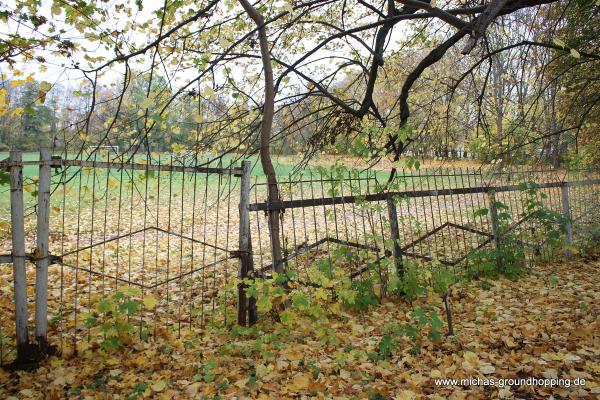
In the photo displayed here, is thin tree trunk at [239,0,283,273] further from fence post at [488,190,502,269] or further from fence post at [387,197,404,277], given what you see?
fence post at [488,190,502,269]

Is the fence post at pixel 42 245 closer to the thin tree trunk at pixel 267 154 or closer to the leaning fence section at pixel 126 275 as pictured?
the leaning fence section at pixel 126 275

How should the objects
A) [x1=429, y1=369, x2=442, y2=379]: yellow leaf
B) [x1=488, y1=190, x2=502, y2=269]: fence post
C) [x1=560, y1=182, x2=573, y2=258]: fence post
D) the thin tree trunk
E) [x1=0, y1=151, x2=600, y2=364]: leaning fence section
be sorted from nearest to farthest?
[x1=429, y1=369, x2=442, y2=379]: yellow leaf
[x1=0, y1=151, x2=600, y2=364]: leaning fence section
the thin tree trunk
[x1=488, y1=190, x2=502, y2=269]: fence post
[x1=560, y1=182, x2=573, y2=258]: fence post

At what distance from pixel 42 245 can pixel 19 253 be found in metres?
0.18

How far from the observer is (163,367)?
12.1ft

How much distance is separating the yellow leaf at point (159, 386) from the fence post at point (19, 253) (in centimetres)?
130

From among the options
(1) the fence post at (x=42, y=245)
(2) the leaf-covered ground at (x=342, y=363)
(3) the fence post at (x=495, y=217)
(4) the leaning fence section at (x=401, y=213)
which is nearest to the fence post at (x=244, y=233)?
(4) the leaning fence section at (x=401, y=213)

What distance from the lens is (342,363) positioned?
3639 mm

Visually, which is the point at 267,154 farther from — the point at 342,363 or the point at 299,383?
the point at 299,383

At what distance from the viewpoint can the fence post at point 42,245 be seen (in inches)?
141

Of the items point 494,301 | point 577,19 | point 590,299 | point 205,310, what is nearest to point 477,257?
point 494,301

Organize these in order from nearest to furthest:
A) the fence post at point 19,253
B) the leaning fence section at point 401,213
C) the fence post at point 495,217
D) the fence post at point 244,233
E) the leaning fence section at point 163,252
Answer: the fence post at point 19,253 → the leaning fence section at point 163,252 → the fence post at point 244,233 → the leaning fence section at point 401,213 → the fence post at point 495,217

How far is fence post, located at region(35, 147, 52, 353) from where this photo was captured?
3.59 metres

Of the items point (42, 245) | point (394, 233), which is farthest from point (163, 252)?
point (394, 233)

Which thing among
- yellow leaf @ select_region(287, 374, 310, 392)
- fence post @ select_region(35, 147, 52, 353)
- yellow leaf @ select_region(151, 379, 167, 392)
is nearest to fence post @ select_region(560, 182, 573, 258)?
yellow leaf @ select_region(287, 374, 310, 392)
